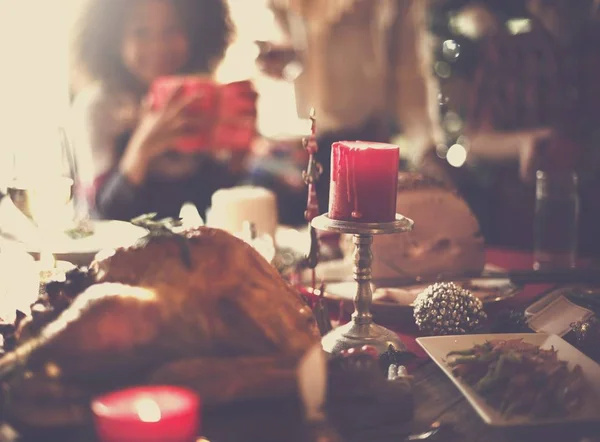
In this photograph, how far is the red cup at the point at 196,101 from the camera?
2.26 m

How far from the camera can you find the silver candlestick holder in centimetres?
106

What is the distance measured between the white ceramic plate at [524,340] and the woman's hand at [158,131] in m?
1.42

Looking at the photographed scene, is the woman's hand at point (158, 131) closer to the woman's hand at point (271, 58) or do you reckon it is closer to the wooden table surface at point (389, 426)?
the woman's hand at point (271, 58)

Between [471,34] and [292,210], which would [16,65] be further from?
[471,34]

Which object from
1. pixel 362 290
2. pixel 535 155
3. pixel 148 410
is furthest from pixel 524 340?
pixel 535 155

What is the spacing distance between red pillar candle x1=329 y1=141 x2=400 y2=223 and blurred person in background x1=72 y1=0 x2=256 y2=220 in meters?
1.55

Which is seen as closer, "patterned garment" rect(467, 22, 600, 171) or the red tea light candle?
the red tea light candle

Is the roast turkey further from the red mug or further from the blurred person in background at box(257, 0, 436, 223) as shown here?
the blurred person in background at box(257, 0, 436, 223)

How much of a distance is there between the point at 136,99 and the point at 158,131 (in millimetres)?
598

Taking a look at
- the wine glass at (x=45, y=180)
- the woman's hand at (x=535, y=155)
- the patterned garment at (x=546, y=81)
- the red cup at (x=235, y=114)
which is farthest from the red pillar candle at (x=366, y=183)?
the patterned garment at (x=546, y=81)

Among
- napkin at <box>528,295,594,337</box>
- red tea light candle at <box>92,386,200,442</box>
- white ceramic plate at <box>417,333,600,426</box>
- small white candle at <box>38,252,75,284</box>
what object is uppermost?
red tea light candle at <box>92,386,200,442</box>

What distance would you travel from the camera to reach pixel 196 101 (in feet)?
7.45

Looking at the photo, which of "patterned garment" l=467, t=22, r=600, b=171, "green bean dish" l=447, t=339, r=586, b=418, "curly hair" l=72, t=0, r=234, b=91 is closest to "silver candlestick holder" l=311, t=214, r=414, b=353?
"green bean dish" l=447, t=339, r=586, b=418

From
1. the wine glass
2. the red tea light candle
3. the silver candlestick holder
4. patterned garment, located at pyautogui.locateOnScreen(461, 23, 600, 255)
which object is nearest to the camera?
the red tea light candle
